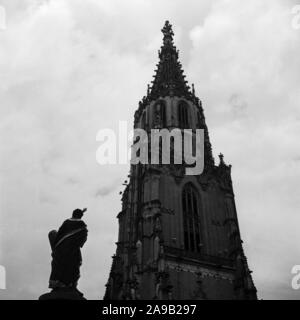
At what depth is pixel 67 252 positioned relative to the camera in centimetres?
1080

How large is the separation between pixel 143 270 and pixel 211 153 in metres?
17.5

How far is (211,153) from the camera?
42938 millimetres

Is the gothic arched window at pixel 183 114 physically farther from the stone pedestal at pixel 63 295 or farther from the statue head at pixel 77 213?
the stone pedestal at pixel 63 295

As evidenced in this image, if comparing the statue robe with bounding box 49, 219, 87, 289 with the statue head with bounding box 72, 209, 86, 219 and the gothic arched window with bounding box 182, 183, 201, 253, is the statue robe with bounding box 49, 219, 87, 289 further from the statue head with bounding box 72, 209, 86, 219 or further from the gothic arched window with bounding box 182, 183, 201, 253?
the gothic arched window with bounding box 182, 183, 201, 253

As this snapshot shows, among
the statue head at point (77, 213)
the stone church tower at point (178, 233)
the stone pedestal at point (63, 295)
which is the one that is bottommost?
the stone pedestal at point (63, 295)

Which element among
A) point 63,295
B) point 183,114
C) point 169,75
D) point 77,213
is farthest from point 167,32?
point 63,295

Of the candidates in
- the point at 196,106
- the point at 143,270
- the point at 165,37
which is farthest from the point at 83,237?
the point at 165,37

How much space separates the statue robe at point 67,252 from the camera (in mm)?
10586

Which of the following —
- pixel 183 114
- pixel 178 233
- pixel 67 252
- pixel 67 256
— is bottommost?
pixel 67 256

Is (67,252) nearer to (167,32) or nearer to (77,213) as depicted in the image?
(77,213)

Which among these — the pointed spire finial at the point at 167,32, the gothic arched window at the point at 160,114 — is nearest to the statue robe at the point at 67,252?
the gothic arched window at the point at 160,114

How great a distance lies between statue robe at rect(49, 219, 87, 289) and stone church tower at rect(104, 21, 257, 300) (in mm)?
16938

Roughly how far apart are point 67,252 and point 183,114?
36220 millimetres
